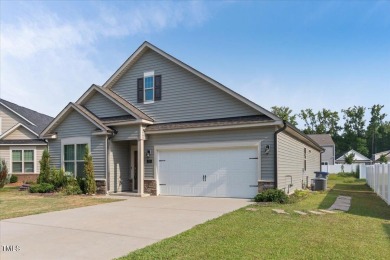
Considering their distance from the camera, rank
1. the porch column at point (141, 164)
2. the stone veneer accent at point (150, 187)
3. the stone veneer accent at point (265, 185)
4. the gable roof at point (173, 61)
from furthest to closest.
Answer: the stone veneer accent at point (150, 187) < the porch column at point (141, 164) < the gable roof at point (173, 61) < the stone veneer accent at point (265, 185)

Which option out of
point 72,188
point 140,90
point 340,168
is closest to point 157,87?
point 140,90

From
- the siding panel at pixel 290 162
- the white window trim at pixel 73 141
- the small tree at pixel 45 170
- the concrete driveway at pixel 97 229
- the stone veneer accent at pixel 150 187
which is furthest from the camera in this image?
the small tree at pixel 45 170

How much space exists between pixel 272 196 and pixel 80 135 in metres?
10.3

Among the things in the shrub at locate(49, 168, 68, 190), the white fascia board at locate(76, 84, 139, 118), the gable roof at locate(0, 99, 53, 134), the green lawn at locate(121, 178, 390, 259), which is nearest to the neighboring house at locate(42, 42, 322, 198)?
the white fascia board at locate(76, 84, 139, 118)

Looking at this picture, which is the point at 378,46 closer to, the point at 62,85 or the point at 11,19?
the point at 11,19

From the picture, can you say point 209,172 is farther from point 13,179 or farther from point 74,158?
point 13,179

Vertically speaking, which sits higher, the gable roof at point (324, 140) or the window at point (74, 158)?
the gable roof at point (324, 140)

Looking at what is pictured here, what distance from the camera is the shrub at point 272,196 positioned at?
38.1 feet

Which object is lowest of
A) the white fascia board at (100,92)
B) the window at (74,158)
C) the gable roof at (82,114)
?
the window at (74,158)

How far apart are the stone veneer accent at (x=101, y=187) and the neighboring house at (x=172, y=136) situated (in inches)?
2.0

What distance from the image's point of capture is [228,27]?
15883 millimetres

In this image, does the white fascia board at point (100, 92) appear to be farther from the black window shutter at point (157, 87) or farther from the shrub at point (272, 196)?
the shrub at point (272, 196)

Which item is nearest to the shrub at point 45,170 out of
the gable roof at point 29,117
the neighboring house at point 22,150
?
the neighboring house at point 22,150

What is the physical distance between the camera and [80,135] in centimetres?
1605
